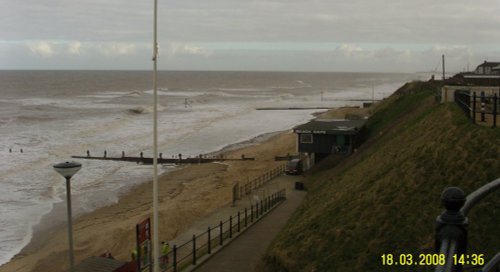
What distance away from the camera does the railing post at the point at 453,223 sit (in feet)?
8.77

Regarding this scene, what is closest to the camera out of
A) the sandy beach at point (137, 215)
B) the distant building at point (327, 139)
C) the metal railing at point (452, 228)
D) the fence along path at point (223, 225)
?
the metal railing at point (452, 228)

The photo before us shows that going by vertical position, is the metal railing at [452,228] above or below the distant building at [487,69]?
below

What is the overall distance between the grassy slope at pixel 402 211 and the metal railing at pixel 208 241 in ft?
9.26

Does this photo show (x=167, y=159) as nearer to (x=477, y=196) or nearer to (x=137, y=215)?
(x=137, y=215)

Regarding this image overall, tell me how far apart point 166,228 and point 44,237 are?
5859 millimetres

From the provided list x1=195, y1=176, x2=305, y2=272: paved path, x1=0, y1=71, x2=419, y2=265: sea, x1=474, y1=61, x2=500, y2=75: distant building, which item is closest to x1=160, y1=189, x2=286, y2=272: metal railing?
x1=195, y1=176, x2=305, y2=272: paved path

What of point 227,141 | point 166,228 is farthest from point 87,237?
point 227,141

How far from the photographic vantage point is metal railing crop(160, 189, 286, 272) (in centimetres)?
1425

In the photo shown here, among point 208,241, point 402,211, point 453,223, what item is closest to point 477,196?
point 453,223

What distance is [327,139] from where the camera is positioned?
33.8m

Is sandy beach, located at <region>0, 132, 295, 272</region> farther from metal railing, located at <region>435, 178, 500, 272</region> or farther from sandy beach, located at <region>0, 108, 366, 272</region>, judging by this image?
metal railing, located at <region>435, 178, 500, 272</region>

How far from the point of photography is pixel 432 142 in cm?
1318

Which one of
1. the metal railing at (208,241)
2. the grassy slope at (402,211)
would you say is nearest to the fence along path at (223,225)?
the metal railing at (208,241)

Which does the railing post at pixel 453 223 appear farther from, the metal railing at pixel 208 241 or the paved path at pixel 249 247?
the metal railing at pixel 208 241
